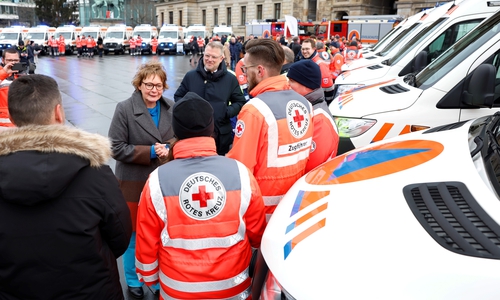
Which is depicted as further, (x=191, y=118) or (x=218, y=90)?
(x=218, y=90)

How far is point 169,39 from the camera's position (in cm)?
3531

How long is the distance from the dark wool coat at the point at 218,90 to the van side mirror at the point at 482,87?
219cm

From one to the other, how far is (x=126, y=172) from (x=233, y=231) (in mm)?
1401

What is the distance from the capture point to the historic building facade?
45281mm

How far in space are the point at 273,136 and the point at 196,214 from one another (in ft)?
2.70

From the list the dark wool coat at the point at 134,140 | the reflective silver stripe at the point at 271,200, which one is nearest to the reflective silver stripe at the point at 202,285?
the reflective silver stripe at the point at 271,200

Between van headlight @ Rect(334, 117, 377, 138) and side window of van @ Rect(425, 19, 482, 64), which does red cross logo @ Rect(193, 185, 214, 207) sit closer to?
van headlight @ Rect(334, 117, 377, 138)

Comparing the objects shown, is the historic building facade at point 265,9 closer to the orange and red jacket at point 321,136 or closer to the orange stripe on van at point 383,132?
the orange stripe on van at point 383,132

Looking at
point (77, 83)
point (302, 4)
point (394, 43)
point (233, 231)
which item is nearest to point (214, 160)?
point (233, 231)

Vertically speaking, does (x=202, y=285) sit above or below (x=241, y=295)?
above

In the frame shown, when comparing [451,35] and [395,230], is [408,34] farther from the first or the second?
[395,230]

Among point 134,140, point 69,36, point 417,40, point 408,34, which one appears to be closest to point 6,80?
point 134,140

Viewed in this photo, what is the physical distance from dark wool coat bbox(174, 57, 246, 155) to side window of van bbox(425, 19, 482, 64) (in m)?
4.17

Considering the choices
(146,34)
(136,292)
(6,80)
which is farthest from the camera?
(146,34)
